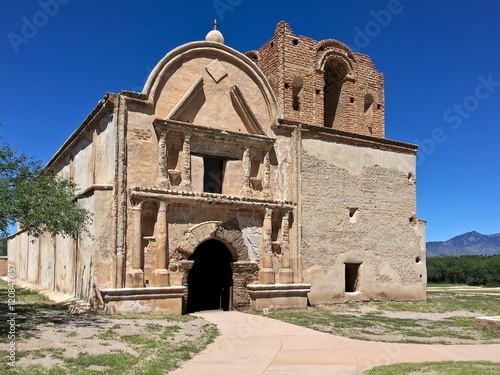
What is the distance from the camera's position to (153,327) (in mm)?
10531

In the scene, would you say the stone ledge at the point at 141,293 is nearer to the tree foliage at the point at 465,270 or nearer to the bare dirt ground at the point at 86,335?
the bare dirt ground at the point at 86,335

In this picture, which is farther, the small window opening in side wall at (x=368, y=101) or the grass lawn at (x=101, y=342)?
the small window opening in side wall at (x=368, y=101)

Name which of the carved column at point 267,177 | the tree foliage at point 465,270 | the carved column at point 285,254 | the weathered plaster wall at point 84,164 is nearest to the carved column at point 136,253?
the weathered plaster wall at point 84,164

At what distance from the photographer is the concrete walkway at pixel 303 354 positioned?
288 inches

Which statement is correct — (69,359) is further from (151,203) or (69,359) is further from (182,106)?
(182,106)

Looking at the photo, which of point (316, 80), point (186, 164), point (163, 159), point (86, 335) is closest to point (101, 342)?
point (86, 335)

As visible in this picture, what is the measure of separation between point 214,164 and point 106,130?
11.2ft

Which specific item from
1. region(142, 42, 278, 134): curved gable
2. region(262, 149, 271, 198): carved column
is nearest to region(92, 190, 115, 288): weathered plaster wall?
region(142, 42, 278, 134): curved gable

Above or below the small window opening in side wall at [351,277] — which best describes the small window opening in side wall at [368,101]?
above

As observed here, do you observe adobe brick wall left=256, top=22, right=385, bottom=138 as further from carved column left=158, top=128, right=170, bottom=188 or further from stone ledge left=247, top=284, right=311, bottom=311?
stone ledge left=247, top=284, right=311, bottom=311

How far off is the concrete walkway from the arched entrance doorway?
4526 millimetres

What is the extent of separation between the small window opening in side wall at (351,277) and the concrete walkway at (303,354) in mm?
6748

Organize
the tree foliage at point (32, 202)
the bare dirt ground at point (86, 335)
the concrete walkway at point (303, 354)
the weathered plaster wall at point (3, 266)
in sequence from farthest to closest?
the weathered plaster wall at point (3, 266), the tree foliage at point (32, 202), the bare dirt ground at point (86, 335), the concrete walkway at point (303, 354)

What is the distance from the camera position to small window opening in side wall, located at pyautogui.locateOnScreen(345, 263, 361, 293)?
678 inches
